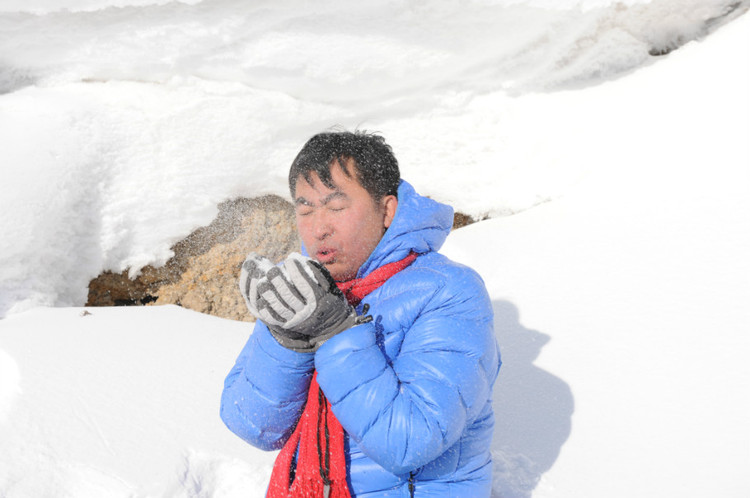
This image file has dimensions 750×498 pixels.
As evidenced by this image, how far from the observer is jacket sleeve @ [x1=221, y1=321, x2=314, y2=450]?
1.26m

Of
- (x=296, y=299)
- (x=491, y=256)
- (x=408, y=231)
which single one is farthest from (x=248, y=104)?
(x=296, y=299)

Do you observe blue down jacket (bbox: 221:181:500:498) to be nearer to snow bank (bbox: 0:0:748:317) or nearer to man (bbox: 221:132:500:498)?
man (bbox: 221:132:500:498)

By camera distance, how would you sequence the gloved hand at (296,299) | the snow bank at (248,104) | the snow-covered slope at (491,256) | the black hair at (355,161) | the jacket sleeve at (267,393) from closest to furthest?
the gloved hand at (296,299), the jacket sleeve at (267,393), the black hair at (355,161), the snow-covered slope at (491,256), the snow bank at (248,104)

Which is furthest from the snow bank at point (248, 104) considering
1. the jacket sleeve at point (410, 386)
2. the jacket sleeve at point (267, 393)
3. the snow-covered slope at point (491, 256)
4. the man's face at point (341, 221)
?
the jacket sleeve at point (410, 386)

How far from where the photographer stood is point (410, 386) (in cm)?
118

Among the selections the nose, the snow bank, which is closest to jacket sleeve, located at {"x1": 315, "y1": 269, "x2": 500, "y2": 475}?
the nose

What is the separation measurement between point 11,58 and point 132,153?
769 mm

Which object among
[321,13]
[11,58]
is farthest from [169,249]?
[321,13]

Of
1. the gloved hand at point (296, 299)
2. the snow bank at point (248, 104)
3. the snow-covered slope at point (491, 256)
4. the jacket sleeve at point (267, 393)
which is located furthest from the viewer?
the snow bank at point (248, 104)

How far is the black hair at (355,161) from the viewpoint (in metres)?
1.36

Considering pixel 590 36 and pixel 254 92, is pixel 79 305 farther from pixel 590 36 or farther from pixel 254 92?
pixel 590 36

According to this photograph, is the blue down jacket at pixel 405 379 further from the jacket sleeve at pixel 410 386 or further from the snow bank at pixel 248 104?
the snow bank at pixel 248 104

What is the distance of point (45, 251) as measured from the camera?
2.72 m

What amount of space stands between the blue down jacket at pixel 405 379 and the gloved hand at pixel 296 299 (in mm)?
39
